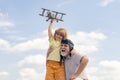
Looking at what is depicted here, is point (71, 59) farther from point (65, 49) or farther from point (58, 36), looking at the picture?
point (58, 36)

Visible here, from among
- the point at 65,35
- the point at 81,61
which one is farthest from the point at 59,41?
Answer: the point at 81,61

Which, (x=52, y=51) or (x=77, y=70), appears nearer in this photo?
(x=77, y=70)

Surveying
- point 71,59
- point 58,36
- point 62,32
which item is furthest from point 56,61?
point 62,32

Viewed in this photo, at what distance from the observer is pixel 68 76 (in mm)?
9898

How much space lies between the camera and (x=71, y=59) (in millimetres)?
9945

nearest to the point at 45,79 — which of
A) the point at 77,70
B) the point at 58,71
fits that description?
the point at 58,71

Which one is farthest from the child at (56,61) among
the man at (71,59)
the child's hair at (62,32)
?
the man at (71,59)

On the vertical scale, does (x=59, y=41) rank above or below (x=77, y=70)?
above

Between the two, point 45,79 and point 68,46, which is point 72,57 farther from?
point 45,79

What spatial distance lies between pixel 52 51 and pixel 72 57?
754 mm

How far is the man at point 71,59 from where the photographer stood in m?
9.75

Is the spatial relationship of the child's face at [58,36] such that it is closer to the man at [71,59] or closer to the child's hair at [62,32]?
the child's hair at [62,32]

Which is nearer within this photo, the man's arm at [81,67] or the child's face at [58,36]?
the man's arm at [81,67]

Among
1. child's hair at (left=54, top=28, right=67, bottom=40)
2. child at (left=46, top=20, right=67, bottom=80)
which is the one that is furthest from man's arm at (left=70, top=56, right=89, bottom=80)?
child's hair at (left=54, top=28, right=67, bottom=40)
